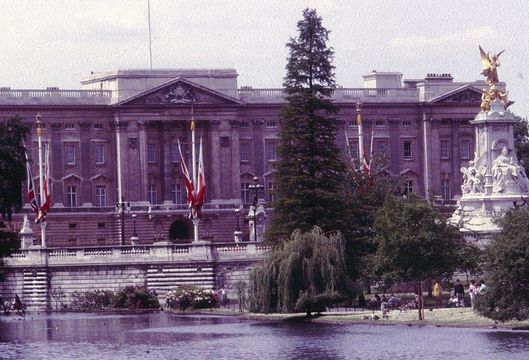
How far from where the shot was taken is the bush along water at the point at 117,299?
13518 cm

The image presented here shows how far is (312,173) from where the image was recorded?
133 meters

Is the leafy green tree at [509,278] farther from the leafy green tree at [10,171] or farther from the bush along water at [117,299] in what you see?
the leafy green tree at [10,171]

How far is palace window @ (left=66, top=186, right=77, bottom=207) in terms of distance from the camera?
192 metres

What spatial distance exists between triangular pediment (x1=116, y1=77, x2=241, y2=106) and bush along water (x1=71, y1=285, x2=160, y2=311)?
183ft

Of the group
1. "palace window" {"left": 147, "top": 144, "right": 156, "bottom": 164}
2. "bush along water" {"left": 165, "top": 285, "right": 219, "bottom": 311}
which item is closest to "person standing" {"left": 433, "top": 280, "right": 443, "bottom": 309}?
"bush along water" {"left": 165, "top": 285, "right": 219, "bottom": 311}

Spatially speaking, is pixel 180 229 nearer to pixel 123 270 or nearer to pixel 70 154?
pixel 70 154

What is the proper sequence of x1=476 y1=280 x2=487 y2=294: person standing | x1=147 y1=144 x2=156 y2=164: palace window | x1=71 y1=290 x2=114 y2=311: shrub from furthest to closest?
x1=147 y1=144 x2=156 y2=164: palace window → x1=71 y1=290 x2=114 y2=311: shrub → x1=476 y1=280 x2=487 y2=294: person standing

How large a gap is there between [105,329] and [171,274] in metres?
22.3

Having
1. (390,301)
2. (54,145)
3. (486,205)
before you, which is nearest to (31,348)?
(390,301)

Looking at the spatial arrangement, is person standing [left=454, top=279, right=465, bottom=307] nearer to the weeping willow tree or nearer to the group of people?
the group of people

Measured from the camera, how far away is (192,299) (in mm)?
132125

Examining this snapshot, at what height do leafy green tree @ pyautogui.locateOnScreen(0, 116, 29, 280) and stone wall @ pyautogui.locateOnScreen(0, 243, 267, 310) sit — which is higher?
leafy green tree @ pyautogui.locateOnScreen(0, 116, 29, 280)

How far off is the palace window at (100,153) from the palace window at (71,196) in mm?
3058

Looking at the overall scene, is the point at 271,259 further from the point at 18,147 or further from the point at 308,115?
the point at 18,147
